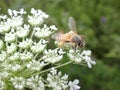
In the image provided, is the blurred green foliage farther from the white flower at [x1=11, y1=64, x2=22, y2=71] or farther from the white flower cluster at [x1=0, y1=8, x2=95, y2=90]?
the white flower at [x1=11, y1=64, x2=22, y2=71]

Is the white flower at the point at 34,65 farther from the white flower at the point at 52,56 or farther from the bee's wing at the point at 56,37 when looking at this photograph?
the bee's wing at the point at 56,37

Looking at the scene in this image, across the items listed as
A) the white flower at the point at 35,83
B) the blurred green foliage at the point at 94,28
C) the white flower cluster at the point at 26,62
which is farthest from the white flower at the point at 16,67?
the blurred green foliage at the point at 94,28

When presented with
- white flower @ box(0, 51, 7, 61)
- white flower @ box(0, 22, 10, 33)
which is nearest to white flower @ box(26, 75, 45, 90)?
white flower @ box(0, 51, 7, 61)

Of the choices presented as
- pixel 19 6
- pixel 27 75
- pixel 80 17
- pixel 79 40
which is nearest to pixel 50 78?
pixel 27 75

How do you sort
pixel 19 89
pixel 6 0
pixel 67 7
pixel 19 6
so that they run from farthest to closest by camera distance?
pixel 67 7 < pixel 6 0 < pixel 19 6 < pixel 19 89

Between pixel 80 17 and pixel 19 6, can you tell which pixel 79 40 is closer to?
pixel 19 6

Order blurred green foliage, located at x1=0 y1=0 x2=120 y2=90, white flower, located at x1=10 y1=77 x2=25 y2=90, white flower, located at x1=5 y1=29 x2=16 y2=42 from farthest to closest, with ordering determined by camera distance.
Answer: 1. blurred green foliage, located at x1=0 y1=0 x2=120 y2=90
2. white flower, located at x1=5 y1=29 x2=16 y2=42
3. white flower, located at x1=10 y1=77 x2=25 y2=90
